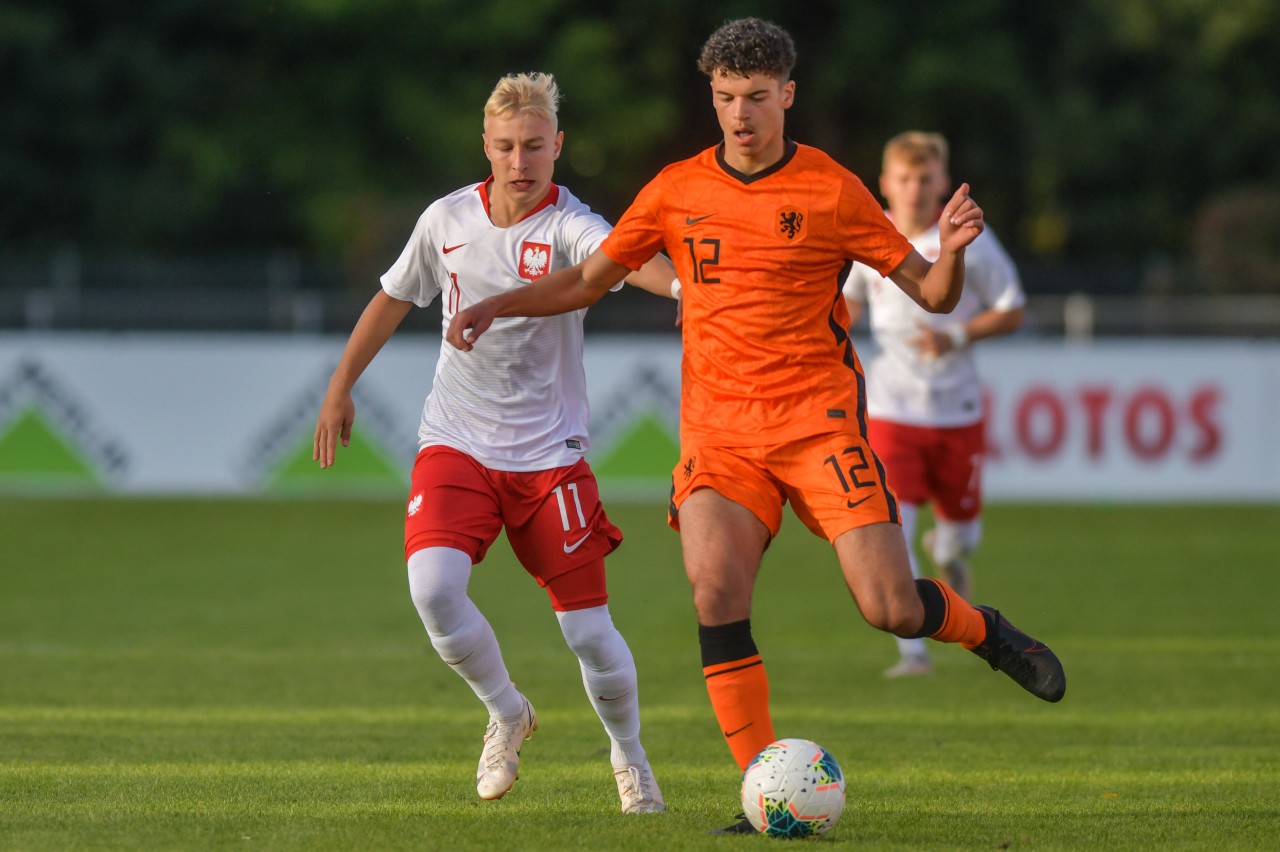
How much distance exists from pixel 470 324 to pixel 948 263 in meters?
1.41

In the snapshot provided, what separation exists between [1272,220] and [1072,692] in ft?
75.1

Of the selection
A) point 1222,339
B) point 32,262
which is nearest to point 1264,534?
point 1222,339

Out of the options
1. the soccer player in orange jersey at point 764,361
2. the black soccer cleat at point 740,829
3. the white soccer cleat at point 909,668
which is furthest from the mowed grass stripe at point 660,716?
the black soccer cleat at point 740,829

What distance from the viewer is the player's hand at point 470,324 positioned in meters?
5.39

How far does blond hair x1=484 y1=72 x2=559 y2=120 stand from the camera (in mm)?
5707

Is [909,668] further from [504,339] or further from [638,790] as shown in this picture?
[504,339]

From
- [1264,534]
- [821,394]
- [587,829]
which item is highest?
[821,394]

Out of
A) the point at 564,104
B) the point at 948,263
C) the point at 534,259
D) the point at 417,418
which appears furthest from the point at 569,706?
the point at 564,104

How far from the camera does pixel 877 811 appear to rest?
553 centimetres

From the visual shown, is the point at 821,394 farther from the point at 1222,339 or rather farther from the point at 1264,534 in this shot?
the point at 1222,339

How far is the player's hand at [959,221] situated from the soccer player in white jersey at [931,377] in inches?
148

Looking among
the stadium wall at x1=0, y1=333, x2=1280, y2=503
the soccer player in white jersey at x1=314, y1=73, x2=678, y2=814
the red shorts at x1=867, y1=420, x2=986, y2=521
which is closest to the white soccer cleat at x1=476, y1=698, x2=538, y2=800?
the soccer player in white jersey at x1=314, y1=73, x2=678, y2=814

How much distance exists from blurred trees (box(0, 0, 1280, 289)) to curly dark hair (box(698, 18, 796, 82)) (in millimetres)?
26933

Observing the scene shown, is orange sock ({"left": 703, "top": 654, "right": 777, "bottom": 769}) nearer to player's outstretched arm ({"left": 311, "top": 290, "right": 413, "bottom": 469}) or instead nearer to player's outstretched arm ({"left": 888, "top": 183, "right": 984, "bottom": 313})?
player's outstretched arm ({"left": 888, "top": 183, "right": 984, "bottom": 313})
